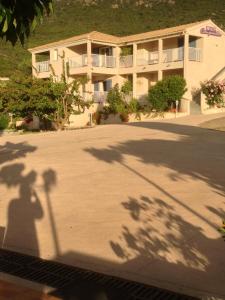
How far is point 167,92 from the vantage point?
31.9 meters

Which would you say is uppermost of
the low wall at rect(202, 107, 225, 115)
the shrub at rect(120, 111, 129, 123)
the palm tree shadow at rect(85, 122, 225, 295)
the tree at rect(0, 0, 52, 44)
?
the tree at rect(0, 0, 52, 44)

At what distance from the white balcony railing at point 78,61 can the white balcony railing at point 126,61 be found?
324 centimetres

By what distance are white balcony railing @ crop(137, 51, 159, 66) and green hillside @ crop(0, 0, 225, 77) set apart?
2320cm

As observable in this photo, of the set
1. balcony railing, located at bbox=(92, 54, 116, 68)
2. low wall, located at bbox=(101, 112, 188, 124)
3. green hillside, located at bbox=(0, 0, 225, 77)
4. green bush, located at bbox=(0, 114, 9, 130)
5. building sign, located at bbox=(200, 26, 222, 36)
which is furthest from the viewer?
green hillside, located at bbox=(0, 0, 225, 77)

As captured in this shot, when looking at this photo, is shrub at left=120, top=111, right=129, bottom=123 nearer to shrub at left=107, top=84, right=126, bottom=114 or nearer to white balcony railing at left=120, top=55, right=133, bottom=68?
shrub at left=107, top=84, right=126, bottom=114

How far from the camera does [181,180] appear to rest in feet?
36.9

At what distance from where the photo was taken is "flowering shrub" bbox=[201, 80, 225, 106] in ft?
107

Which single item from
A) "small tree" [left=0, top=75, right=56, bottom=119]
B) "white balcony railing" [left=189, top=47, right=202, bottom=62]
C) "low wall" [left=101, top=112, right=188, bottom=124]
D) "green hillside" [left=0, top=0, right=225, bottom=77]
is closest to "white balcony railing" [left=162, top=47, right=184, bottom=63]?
"white balcony railing" [left=189, top=47, right=202, bottom=62]

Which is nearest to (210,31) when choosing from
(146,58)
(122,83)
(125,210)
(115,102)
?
(146,58)

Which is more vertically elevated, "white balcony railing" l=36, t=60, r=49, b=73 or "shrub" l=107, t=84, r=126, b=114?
"white balcony railing" l=36, t=60, r=49, b=73

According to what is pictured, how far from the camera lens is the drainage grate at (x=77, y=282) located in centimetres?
491

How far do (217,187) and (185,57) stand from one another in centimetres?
2435

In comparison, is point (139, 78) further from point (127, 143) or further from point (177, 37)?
point (127, 143)

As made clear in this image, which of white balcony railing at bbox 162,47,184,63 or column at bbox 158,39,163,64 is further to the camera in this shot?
column at bbox 158,39,163,64
